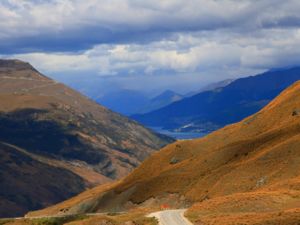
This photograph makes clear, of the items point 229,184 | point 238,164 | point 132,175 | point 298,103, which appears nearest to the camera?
point 229,184

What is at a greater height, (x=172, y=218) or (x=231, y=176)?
(x=231, y=176)

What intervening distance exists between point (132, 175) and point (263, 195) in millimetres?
88140

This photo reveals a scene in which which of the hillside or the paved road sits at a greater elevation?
the hillside

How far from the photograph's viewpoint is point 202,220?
59.8 m

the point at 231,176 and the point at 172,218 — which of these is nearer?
the point at 172,218

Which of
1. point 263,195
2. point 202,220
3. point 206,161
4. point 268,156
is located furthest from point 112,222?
point 206,161

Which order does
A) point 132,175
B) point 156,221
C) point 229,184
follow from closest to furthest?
1. point 156,221
2. point 229,184
3. point 132,175

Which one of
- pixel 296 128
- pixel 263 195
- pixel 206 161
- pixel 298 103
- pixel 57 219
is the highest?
pixel 298 103

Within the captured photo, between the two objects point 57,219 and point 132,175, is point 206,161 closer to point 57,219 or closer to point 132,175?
point 132,175

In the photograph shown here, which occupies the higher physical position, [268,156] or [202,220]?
[268,156]

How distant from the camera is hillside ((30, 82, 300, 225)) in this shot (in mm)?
66562

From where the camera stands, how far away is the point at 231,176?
106m

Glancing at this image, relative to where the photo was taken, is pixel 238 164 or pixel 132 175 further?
pixel 132 175

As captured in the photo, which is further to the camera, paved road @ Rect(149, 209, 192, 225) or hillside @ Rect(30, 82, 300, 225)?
hillside @ Rect(30, 82, 300, 225)
